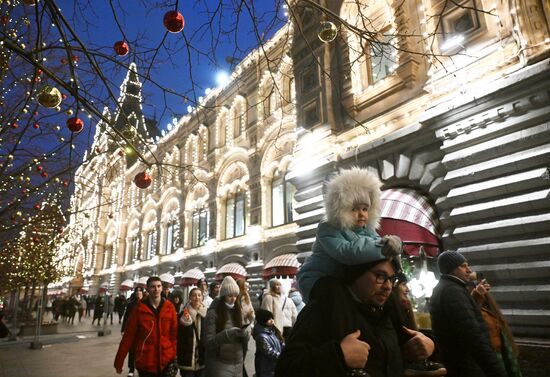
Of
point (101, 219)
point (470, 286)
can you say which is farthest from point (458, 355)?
point (101, 219)

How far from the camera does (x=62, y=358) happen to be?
34.7ft

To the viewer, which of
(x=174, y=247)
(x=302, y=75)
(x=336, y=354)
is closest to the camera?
(x=336, y=354)

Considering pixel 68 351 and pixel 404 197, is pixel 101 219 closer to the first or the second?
pixel 68 351

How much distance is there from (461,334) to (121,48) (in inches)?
163

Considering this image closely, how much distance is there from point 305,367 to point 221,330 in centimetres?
353

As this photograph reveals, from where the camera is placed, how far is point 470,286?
15.5 ft

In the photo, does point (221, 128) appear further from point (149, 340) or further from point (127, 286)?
point (149, 340)

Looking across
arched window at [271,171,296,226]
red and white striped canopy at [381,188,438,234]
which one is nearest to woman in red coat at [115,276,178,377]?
red and white striped canopy at [381,188,438,234]

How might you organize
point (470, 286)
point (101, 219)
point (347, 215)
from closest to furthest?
point (347, 215)
point (470, 286)
point (101, 219)

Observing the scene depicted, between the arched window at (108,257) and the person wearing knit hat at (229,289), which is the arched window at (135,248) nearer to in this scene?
the arched window at (108,257)

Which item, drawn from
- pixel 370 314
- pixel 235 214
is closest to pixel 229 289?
pixel 370 314

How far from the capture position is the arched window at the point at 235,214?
847 inches

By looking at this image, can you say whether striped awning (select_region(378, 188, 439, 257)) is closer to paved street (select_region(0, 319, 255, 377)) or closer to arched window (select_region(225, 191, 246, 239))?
paved street (select_region(0, 319, 255, 377))

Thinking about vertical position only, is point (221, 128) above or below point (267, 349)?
above
